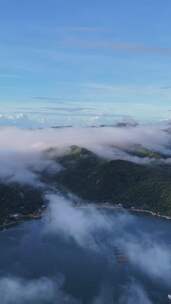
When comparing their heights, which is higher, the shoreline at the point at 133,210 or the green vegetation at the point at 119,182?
the green vegetation at the point at 119,182

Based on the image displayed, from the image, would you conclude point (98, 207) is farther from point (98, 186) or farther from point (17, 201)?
point (17, 201)

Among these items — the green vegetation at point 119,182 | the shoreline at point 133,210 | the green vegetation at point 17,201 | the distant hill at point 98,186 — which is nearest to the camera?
the green vegetation at point 17,201

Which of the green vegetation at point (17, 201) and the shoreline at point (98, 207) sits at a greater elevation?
the green vegetation at point (17, 201)

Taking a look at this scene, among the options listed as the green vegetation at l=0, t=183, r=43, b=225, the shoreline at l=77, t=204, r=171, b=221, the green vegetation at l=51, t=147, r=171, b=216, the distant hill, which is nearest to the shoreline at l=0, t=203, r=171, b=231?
the shoreline at l=77, t=204, r=171, b=221

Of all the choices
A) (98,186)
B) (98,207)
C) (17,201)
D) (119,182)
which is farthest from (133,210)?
(17,201)

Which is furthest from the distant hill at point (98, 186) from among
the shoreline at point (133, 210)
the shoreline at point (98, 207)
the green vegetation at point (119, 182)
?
the shoreline at point (133, 210)

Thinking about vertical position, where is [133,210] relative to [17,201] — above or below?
below

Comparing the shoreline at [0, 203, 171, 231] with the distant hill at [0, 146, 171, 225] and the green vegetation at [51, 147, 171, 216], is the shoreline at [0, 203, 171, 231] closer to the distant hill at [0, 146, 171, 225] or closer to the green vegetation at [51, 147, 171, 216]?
the distant hill at [0, 146, 171, 225]

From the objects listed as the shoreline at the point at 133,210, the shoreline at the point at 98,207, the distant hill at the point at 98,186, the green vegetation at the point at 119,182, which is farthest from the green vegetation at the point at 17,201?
the green vegetation at the point at 119,182

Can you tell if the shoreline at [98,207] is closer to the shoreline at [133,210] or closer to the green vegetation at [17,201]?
the shoreline at [133,210]

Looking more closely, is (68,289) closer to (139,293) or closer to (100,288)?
(100,288)

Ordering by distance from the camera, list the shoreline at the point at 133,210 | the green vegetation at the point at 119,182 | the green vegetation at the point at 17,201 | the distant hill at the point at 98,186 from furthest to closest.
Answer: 1. the green vegetation at the point at 119,182
2. the shoreline at the point at 133,210
3. the distant hill at the point at 98,186
4. the green vegetation at the point at 17,201

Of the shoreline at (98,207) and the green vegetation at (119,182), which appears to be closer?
the shoreline at (98,207)

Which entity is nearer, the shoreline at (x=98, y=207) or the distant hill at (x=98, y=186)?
the shoreline at (x=98, y=207)
